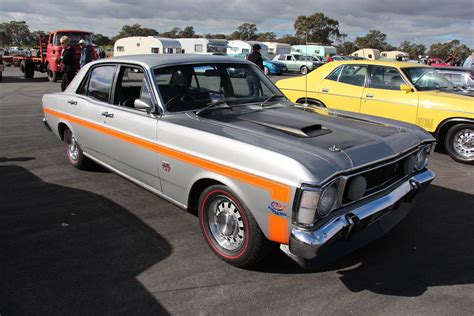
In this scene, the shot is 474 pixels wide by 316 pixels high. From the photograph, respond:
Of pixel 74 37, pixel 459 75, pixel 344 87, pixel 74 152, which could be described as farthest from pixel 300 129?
pixel 74 37

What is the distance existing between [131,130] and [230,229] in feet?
4.93

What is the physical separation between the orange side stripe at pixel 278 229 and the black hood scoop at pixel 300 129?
762 mm

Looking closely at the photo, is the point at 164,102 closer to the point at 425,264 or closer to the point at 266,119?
the point at 266,119

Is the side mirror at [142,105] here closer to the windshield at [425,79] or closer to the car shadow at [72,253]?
the car shadow at [72,253]

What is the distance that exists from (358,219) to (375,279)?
0.63 metres

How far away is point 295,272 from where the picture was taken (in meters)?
3.14

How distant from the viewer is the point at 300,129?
3203mm

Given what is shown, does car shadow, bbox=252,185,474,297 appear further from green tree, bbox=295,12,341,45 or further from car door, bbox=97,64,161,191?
green tree, bbox=295,12,341,45

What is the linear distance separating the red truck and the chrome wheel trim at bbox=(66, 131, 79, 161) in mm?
12293

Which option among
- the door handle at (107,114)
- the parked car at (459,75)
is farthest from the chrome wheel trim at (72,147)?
the parked car at (459,75)

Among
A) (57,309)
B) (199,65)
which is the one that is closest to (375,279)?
(57,309)

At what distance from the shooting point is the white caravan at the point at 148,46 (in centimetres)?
3344

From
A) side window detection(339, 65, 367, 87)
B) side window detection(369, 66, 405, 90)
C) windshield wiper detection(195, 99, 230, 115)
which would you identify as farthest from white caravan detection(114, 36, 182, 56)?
windshield wiper detection(195, 99, 230, 115)

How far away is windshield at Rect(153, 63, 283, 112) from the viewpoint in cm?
383
